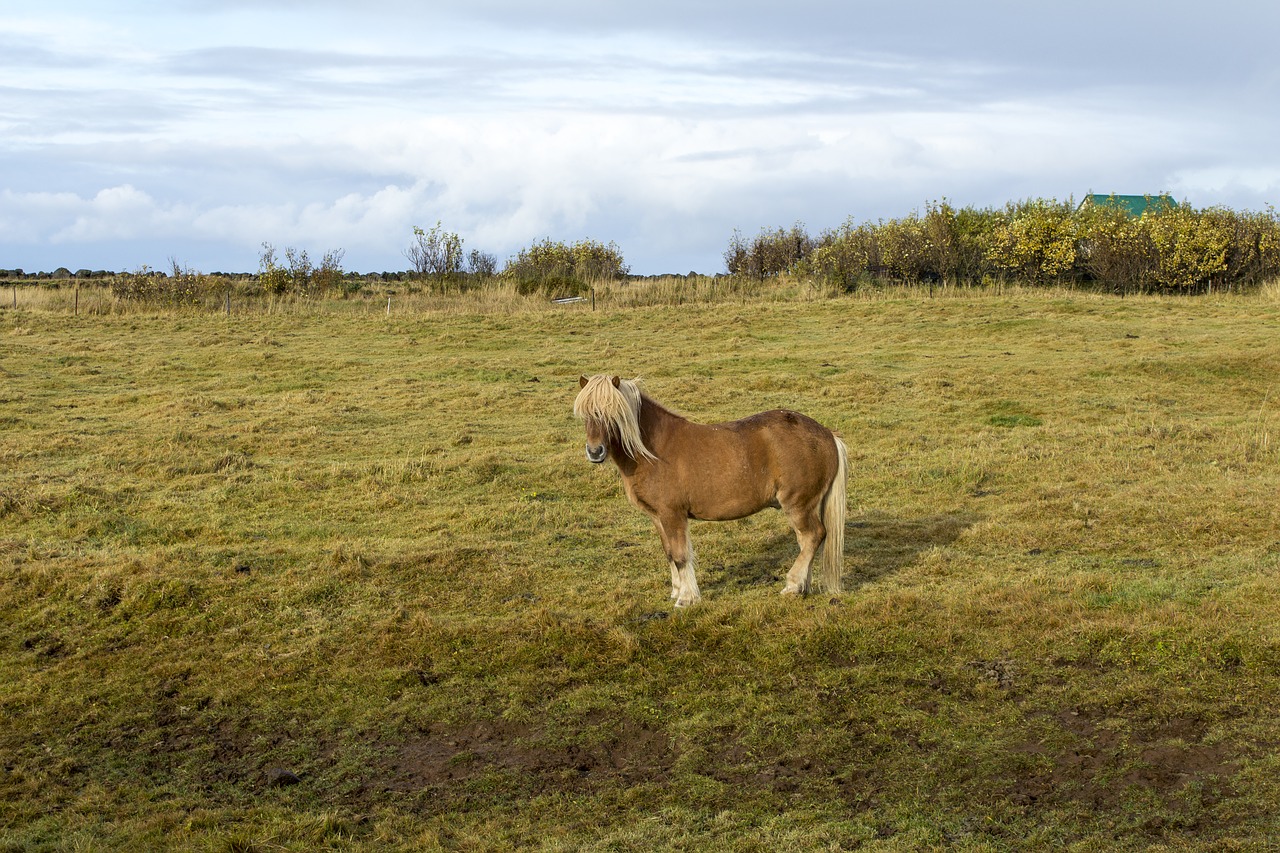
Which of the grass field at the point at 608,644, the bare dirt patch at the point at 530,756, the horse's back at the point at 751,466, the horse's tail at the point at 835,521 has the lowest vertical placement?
the bare dirt patch at the point at 530,756

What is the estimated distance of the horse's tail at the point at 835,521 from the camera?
8.35m

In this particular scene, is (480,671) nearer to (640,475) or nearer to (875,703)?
(640,475)

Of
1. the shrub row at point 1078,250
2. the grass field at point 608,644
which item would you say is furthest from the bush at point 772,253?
the grass field at point 608,644

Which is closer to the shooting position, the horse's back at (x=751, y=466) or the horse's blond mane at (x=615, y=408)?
the horse's blond mane at (x=615, y=408)

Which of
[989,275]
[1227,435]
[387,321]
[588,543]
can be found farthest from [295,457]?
[989,275]

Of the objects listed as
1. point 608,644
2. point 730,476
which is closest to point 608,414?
point 730,476

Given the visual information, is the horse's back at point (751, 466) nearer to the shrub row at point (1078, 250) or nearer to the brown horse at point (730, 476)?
the brown horse at point (730, 476)

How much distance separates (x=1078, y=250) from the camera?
37594 mm

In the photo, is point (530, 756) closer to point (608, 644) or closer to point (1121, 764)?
point (608, 644)

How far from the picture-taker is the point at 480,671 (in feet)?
24.2

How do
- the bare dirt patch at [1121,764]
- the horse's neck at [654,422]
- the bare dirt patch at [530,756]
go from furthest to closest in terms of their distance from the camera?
the horse's neck at [654,422], the bare dirt patch at [530,756], the bare dirt patch at [1121,764]

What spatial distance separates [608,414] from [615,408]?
70 mm

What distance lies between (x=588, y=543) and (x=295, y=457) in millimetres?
5525

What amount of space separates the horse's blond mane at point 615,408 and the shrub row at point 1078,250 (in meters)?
30.9
